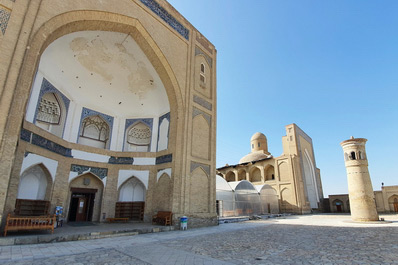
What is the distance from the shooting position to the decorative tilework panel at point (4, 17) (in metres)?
6.36

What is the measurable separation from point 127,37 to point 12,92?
18.3ft

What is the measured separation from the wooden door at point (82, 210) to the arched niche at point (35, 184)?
1.96 meters

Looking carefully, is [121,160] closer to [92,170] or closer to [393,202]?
[92,170]

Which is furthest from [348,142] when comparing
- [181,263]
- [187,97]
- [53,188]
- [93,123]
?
[53,188]

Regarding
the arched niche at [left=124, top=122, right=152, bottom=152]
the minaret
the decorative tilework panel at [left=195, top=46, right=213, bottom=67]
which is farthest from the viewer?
the arched niche at [left=124, top=122, right=152, bottom=152]

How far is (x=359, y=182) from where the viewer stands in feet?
41.4

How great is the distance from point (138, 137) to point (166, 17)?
662 centimetres

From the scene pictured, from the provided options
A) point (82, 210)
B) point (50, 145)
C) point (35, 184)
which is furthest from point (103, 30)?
point (82, 210)

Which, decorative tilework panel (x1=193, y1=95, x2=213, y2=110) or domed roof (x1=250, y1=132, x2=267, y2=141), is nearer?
decorative tilework panel (x1=193, y1=95, x2=213, y2=110)

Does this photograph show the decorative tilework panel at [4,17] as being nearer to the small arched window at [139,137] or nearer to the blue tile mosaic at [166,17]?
the blue tile mosaic at [166,17]

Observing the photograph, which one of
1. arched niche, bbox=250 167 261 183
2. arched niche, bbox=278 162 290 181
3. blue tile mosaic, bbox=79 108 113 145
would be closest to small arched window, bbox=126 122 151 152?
blue tile mosaic, bbox=79 108 113 145

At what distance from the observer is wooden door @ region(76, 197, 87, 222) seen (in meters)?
11.4

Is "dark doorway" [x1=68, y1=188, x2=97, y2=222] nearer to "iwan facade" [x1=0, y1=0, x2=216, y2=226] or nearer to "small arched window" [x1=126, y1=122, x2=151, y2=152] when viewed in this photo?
"iwan facade" [x1=0, y1=0, x2=216, y2=226]

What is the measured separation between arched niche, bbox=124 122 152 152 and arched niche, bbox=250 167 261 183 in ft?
57.7
